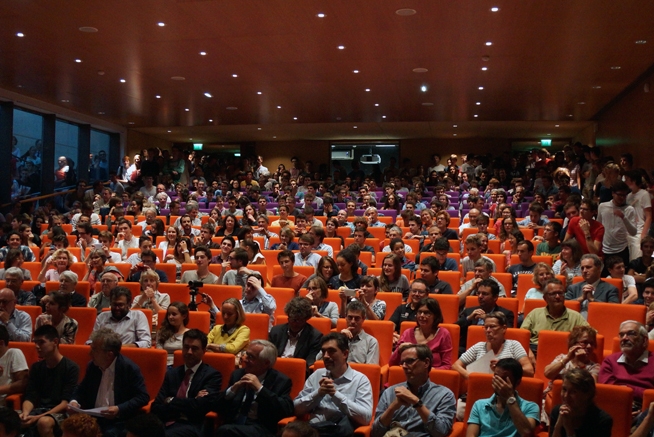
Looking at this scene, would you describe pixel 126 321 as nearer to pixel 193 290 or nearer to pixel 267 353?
pixel 193 290

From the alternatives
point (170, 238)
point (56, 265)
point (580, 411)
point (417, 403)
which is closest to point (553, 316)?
point (580, 411)

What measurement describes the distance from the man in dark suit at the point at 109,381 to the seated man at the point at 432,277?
2474 mm

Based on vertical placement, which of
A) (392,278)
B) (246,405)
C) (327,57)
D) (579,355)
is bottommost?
(246,405)

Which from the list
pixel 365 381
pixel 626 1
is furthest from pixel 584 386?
pixel 626 1

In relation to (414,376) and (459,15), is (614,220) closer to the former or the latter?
(459,15)

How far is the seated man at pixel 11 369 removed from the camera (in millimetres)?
4414

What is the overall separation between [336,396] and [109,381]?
56.9 inches

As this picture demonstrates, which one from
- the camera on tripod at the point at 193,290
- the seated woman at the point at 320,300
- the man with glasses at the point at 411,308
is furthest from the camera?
the camera on tripod at the point at 193,290

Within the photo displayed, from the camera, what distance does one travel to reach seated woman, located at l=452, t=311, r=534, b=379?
13.9ft

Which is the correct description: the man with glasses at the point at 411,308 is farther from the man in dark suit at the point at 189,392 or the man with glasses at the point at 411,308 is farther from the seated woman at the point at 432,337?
the man in dark suit at the point at 189,392

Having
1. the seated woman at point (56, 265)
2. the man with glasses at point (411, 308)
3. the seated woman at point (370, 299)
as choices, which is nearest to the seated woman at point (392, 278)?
the seated woman at point (370, 299)

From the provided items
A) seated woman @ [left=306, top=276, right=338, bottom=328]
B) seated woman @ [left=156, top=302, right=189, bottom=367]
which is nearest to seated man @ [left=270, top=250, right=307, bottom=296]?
seated woman @ [left=306, top=276, right=338, bottom=328]

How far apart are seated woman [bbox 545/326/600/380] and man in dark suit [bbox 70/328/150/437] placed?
2.40 meters

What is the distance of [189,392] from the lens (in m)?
4.10
